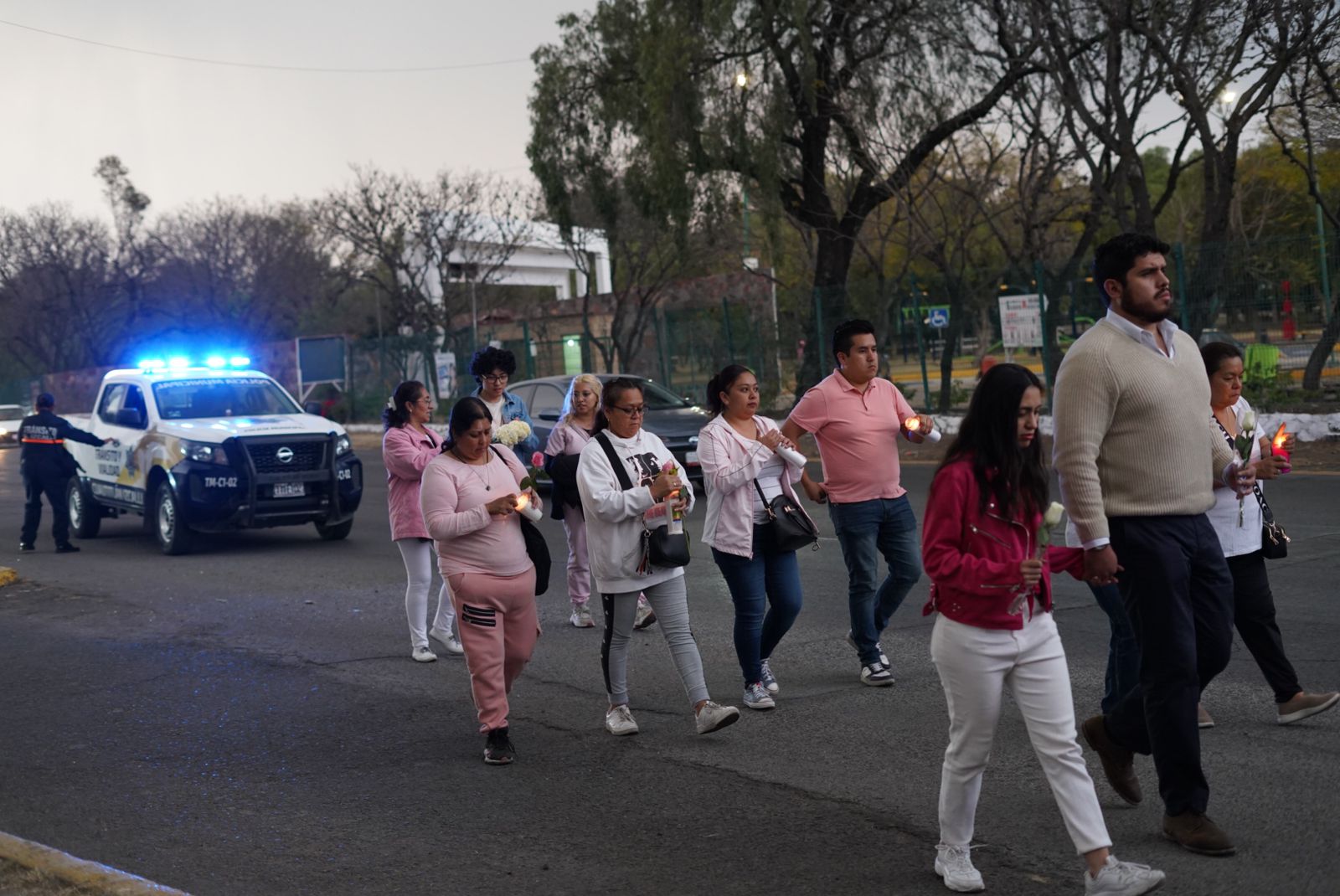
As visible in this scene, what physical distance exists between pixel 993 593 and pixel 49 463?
13772mm

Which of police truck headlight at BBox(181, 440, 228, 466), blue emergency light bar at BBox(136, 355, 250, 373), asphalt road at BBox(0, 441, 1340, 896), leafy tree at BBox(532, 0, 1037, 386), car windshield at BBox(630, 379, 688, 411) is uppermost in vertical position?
leafy tree at BBox(532, 0, 1037, 386)

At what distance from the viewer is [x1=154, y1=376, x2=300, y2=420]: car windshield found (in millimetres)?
15711

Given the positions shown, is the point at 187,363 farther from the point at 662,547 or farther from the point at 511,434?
the point at 662,547

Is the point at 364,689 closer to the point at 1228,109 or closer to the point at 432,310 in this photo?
the point at 1228,109

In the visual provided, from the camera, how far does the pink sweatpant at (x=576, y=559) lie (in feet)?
32.1

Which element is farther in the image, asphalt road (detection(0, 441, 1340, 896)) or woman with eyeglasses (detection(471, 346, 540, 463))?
woman with eyeglasses (detection(471, 346, 540, 463))

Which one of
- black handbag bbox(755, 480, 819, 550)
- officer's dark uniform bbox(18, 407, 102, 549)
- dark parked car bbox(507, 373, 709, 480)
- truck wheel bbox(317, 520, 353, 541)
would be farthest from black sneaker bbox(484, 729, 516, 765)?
officer's dark uniform bbox(18, 407, 102, 549)

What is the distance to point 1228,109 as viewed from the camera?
72.4ft

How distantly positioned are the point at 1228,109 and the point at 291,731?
19244 mm

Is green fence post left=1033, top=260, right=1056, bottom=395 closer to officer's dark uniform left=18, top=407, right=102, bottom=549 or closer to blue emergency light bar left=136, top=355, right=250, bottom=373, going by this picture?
blue emergency light bar left=136, top=355, right=250, bottom=373

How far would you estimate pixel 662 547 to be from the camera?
6.47 m

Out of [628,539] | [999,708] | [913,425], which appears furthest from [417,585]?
[999,708]

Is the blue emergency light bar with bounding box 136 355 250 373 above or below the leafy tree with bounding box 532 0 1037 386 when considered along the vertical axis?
below

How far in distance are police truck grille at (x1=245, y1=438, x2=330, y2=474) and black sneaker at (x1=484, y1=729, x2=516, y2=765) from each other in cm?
901
